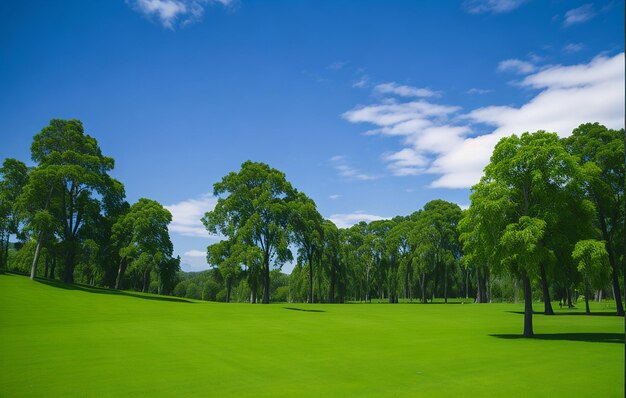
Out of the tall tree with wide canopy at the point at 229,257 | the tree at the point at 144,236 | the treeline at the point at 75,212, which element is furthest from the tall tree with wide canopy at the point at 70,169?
the tall tree with wide canopy at the point at 229,257

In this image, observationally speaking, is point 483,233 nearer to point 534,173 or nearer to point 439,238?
point 534,173

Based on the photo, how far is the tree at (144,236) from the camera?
2094 inches

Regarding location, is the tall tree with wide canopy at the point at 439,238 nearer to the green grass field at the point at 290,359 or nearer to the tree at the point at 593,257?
the green grass field at the point at 290,359

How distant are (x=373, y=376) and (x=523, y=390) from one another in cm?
409

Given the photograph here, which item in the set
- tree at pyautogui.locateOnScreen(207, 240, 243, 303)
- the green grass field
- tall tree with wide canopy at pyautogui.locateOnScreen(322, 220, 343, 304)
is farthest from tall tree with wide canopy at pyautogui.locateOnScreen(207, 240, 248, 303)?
the green grass field

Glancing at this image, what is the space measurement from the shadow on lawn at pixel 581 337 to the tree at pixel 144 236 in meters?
43.5

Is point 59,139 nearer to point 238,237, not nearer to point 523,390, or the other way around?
point 238,237

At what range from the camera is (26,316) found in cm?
2447

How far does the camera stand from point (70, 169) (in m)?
41.8

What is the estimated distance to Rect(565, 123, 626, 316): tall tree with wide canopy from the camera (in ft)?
120

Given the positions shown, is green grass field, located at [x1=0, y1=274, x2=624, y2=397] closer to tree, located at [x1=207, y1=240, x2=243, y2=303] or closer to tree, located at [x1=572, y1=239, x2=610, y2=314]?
tree, located at [x1=572, y1=239, x2=610, y2=314]

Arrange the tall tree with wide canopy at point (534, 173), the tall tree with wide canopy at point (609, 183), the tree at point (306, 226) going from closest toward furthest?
the tall tree with wide canopy at point (534, 173) < the tall tree with wide canopy at point (609, 183) < the tree at point (306, 226)

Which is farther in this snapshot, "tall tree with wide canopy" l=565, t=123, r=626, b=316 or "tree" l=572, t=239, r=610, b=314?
"tall tree with wide canopy" l=565, t=123, r=626, b=316

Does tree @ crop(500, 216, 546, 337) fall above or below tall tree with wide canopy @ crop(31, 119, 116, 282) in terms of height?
below
